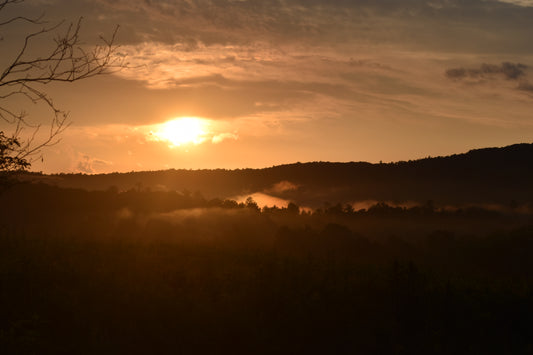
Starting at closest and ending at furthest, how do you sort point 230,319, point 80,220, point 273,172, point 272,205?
point 230,319, point 80,220, point 272,205, point 273,172

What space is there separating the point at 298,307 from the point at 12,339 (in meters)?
9.24

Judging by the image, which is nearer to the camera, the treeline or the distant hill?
the treeline

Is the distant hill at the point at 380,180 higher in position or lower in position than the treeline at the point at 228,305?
higher

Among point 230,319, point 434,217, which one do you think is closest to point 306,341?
point 230,319

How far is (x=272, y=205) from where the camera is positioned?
435 feet

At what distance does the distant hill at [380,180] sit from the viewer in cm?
14288

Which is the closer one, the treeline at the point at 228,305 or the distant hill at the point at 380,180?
the treeline at the point at 228,305

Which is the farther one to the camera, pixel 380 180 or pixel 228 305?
pixel 380 180

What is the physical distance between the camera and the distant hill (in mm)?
142875

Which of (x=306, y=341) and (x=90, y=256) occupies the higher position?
(x=90, y=256)

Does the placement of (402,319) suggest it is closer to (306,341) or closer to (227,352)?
(306,341)

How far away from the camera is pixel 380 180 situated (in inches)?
6284

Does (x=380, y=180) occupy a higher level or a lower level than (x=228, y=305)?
higher

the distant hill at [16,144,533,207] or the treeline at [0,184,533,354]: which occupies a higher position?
the distant hill at [16,144,533,207]
